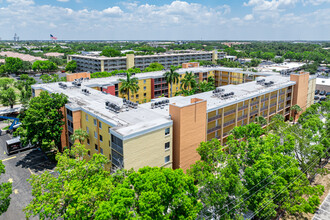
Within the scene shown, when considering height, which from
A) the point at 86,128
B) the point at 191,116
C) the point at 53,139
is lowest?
the point at 53,139

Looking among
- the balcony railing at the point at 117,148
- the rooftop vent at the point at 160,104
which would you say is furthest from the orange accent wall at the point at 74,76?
the balcony railing at the point at 117,148

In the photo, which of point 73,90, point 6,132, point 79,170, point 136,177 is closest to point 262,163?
point 136,177

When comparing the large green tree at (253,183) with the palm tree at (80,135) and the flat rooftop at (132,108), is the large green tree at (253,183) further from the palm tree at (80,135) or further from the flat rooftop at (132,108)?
the palm tree at (80,135)

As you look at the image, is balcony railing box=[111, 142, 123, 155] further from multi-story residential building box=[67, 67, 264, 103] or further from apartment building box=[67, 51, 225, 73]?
apartment building box=[67, 51, 225, 73]

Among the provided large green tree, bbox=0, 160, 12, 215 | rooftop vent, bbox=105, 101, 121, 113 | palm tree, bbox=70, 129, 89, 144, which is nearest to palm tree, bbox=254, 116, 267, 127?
rooftop vent, bbox=105, 101, 121, 113

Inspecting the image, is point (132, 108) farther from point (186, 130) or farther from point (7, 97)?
point (7, 97)

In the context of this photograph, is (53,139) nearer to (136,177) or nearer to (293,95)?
(136,177)

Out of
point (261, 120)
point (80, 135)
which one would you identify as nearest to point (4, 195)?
point (80, 135)
